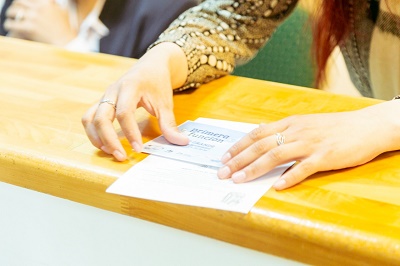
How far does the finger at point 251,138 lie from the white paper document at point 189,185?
3 cm

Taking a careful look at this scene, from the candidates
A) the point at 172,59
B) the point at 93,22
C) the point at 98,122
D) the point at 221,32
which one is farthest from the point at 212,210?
the point at 93,22

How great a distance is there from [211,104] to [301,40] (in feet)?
2.16

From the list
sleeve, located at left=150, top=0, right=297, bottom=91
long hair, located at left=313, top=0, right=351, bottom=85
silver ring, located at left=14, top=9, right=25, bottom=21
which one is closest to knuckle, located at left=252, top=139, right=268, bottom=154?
sleeve, located at left=150, top=0, right=297, bottom=91

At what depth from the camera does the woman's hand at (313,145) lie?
0.81 meters

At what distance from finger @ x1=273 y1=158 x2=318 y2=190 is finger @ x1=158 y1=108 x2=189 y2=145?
19 centimetres

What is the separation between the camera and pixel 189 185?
2.63 feet

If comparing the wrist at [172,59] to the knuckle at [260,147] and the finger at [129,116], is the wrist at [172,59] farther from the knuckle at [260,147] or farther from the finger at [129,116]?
the knuckle at [260,147]

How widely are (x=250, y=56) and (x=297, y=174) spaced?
610 mm

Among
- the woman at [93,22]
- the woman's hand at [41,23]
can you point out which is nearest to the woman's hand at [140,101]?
the woman at [93,22]

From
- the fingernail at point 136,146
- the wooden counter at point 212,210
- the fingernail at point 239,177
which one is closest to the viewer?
the wooden counter at point 212,210

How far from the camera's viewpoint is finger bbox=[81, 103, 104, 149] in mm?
916

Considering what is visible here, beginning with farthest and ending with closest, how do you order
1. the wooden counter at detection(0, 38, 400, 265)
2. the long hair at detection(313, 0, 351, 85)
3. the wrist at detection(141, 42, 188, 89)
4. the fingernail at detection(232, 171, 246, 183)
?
the long hair at detection(313, 0, 351, 85)
the wrist at detection(141, 42, 188, 89)
the fingernail at detection(232, 171, 246, 183)
the wooden counter at detection(0, 38, 400, 265)

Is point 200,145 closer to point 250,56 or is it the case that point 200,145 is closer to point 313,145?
point 313,145

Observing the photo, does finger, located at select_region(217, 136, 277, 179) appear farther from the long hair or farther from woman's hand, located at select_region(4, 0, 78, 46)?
woman's hand, located at select_region(4, 0, 78, 46)
